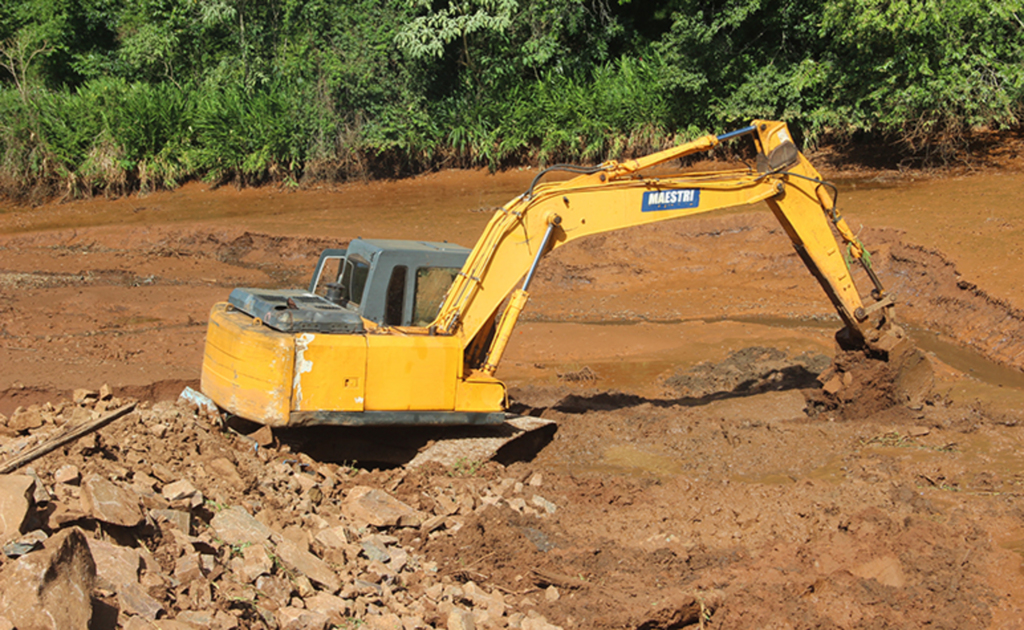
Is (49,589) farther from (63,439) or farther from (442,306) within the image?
(442,306)

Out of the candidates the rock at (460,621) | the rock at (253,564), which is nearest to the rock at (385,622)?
the rock at (460,621)

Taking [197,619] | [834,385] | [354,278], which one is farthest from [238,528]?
[834,385]

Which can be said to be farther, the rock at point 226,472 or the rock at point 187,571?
the rock at point 226,472

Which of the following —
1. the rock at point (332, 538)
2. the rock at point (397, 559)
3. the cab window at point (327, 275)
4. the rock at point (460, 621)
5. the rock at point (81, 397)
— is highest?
the cab window at point (327, 275)

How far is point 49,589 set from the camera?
13.3ft

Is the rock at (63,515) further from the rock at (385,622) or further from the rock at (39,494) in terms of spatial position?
the rock at (385,622)

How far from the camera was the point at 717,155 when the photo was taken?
67.1ft

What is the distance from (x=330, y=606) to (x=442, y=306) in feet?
10.6

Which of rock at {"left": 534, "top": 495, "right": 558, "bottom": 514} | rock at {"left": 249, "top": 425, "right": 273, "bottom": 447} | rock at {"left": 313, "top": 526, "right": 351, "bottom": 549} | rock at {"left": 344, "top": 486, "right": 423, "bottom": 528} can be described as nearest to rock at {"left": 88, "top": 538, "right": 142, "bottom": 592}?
rock at {"left": 313, "top": 526, "right": 351, "bottom": 549}

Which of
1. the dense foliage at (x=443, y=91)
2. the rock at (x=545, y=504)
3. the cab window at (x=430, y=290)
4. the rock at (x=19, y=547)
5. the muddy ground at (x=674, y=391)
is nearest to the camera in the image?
the rock at (x=19, y=547)

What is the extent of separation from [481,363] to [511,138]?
559 inches

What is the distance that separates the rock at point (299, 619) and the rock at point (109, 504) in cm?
105

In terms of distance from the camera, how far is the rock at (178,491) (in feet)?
19.6

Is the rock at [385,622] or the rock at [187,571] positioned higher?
the rock at [187,571]
